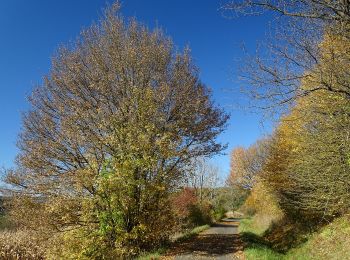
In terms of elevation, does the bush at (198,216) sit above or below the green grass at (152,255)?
above

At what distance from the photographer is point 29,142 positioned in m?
16.8

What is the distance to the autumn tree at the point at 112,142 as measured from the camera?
14.5m

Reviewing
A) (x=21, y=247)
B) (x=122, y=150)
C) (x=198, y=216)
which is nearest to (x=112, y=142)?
(x=122, y=150)

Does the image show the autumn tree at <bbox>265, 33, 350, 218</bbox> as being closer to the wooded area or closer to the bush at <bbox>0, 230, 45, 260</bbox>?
the wooded area

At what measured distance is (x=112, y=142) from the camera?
606 inches

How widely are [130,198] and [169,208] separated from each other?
8.10 feet

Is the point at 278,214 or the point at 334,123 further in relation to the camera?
the point at 278,214

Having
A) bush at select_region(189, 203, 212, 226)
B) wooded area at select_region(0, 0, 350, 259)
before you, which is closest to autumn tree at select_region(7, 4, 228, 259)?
wooded area at select_region(0, 0, 350, 259)

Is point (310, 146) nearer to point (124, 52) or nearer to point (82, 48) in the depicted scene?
point (124, 52)

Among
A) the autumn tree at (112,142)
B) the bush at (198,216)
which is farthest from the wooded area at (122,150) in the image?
the bush at (198,216)

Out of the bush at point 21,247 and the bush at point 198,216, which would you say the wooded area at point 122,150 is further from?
the bush at point 198,216

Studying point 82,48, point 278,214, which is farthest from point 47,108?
point 278,214

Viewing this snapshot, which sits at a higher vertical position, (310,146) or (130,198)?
(310,146)

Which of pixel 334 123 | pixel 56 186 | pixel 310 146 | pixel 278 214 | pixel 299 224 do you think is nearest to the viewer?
pixel 334 123
